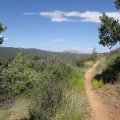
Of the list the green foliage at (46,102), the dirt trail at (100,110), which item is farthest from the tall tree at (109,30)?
the green foliage at (46,102)

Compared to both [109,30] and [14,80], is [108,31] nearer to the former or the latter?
[109,30]

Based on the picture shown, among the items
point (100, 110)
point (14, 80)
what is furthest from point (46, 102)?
point (14, 80)

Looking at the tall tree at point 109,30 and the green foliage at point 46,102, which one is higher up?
the tall tree at point 109,30

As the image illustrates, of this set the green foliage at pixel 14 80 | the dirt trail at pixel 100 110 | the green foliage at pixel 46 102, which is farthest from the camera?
the green foliage at pixel 14 80

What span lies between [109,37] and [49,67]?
4.96m

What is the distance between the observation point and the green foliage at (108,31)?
22.4m

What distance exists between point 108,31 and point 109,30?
0.24m

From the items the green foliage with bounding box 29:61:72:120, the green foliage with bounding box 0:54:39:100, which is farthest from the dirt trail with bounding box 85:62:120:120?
the green foliage with bounding box 0:54:39:100

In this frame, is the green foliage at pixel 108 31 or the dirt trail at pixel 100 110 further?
the green foliage at pixel 108 31

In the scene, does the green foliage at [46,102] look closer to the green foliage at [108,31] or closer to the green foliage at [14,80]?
the green foliage at [14,80]

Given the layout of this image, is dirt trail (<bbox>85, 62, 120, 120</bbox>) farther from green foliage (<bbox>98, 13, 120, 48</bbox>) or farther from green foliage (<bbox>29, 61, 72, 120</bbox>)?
green foliage (<bbox>98, 13, 120, 48</bbox>)

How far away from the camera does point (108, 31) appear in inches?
893

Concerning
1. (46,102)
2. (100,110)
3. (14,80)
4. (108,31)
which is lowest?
(100,110)

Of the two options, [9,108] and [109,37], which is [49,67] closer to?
[109,37]
